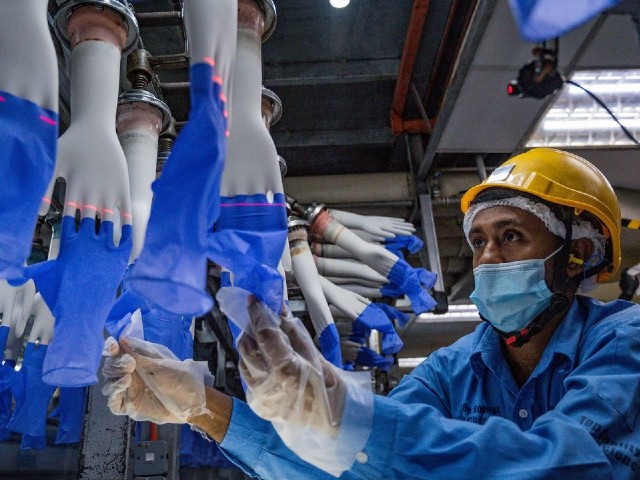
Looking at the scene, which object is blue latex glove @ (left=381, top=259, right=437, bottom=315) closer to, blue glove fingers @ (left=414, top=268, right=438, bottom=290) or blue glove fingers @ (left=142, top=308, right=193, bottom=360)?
blue glove fingers @ (left=414, top=268, right=438, bottom=290)

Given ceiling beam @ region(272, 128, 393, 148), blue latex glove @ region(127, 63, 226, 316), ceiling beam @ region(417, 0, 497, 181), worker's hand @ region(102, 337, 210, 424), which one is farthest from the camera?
ceiling beam @ region(272, 128, 393, 148)

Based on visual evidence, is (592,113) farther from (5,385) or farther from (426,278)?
(5,385)

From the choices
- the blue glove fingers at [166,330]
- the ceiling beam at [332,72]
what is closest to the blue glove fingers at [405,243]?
the ceiling beam at [332,72]

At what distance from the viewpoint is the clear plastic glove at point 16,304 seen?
1703 mm

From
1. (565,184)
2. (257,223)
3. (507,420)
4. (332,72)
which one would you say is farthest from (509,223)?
(332,72)

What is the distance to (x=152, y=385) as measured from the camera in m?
0.99

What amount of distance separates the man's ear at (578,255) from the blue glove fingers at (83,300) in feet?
3.49

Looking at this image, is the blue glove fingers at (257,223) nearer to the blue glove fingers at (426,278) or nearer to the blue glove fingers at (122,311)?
the blue glove fingers at (122,311)

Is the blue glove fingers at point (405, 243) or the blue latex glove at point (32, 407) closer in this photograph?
the blue latex glove at point (32, 407)

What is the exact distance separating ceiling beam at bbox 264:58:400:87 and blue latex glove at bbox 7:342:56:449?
1991 millimetres

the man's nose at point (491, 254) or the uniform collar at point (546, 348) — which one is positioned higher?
the man's nose at point (491, 254)

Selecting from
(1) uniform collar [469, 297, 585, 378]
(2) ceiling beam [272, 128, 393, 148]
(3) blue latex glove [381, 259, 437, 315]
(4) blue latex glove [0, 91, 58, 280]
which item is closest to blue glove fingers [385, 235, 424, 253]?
(3) blue latex glove [381, 259, 437, 315]

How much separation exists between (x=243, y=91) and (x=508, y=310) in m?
0.84

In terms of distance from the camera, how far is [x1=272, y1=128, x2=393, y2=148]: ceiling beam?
3.81m
